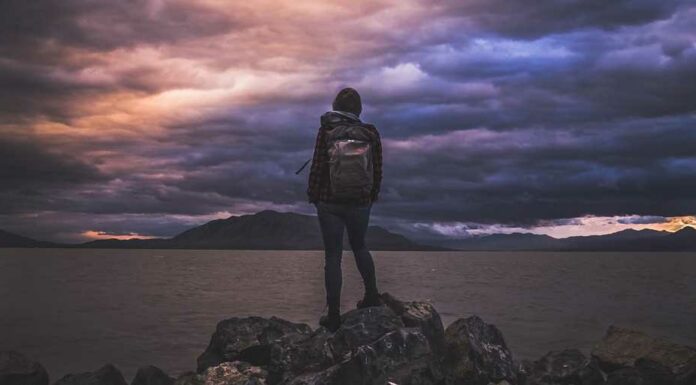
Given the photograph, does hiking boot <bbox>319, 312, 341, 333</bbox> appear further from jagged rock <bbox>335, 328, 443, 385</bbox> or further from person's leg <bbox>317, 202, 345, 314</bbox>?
jagged rock <bbox>335, 328, 443, 385</bbox>

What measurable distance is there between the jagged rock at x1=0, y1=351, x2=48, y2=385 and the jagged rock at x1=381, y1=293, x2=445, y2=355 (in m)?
6.66

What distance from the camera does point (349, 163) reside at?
864 centimetres

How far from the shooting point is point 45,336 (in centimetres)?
2300

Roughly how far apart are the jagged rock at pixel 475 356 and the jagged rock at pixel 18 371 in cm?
754

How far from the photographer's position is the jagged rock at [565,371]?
10719 mm

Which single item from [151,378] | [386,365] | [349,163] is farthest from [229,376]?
[349,163]

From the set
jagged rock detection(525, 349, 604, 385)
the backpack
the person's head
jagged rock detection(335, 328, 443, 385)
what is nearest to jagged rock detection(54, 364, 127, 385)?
jagged rock detection(335, 328, 443, 385)

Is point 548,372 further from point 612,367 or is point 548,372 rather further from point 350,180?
point 350,180

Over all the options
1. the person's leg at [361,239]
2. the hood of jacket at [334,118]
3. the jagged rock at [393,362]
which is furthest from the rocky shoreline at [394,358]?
the hood of jacket at [334,118]

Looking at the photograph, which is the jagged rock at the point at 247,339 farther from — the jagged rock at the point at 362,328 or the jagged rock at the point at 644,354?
the jagged rock at the point at 644,354

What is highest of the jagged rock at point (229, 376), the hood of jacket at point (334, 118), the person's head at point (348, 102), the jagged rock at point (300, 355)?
the person's head at point (348, 102)

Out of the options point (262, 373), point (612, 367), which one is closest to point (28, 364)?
point (262, 373)

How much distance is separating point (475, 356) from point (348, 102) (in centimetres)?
434

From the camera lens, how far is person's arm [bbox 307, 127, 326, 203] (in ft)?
29.2
